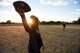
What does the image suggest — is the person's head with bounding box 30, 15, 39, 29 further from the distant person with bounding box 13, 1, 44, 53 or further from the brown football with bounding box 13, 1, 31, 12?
the brown football with bounding box 13, 1, 31, 12

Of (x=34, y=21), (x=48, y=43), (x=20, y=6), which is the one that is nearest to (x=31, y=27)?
(x=34, y=21)

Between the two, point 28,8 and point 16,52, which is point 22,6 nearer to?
point 28,8

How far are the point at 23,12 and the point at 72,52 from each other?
7.64 m

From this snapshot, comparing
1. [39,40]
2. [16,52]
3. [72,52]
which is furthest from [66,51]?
[39,40]

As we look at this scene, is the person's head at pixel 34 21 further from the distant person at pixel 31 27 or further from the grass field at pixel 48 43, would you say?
the grass field at pixel 48 43

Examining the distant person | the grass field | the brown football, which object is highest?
the brown football

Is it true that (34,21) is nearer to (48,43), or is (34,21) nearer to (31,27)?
(31,27)

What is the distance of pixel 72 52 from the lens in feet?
38.0

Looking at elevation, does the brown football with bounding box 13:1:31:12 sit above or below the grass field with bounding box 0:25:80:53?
above

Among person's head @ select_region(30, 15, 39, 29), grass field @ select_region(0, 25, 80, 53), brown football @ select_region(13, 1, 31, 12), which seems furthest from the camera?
grass field @ select_region(0, 25, 80, 53)

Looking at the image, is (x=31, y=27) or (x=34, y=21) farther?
(x=34, y=21)

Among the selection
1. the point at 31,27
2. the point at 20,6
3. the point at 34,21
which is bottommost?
the point at 31,27

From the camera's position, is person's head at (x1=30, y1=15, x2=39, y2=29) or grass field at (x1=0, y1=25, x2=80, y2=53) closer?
person's head at (x1=30, y1=15, x2=39, y2=29)

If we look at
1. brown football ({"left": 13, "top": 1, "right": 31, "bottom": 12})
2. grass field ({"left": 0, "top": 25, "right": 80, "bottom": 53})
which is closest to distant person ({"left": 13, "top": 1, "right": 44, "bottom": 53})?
brown football ({"left": 13, "top": 1, "right": 31, "bottom": 12})
